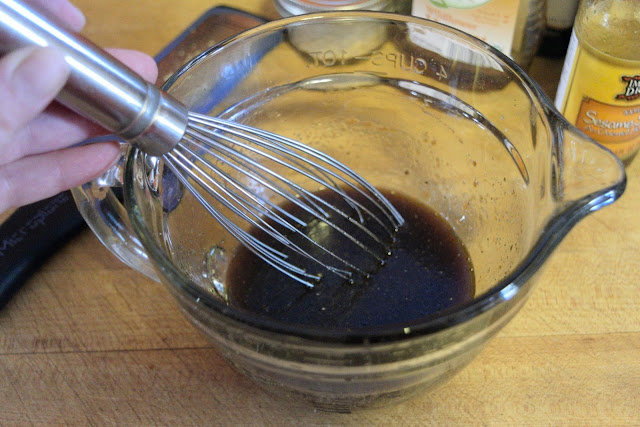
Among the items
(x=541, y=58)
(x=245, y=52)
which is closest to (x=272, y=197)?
(x=245, y=52)

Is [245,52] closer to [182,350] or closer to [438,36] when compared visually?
[438,36]

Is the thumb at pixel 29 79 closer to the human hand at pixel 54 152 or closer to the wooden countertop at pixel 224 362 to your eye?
the human hand at pixel 54 152

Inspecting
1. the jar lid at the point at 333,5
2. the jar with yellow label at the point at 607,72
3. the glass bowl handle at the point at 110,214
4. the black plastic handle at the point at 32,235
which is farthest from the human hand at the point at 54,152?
the jar with yellow label at the point at 607,72

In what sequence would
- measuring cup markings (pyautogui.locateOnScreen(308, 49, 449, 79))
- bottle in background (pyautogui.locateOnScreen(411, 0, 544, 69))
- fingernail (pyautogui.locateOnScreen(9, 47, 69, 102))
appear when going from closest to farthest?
fingernail (pyautogui.locateOnScreen(9, 47, 69, 102)) < measuring cup markings (pyautogui.locateOnScreen(308, 49, 449, 79)) < bottle in background (pyautogui.locateOnScreen(411, 0, 544, 69))

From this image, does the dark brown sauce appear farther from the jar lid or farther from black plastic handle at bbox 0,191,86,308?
the jar lid

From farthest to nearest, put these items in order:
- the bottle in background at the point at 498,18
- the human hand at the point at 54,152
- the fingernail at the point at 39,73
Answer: the bottle in background at the point at 498,18
the human hand at the point at 54,152
the fingernail at the point at 39,73

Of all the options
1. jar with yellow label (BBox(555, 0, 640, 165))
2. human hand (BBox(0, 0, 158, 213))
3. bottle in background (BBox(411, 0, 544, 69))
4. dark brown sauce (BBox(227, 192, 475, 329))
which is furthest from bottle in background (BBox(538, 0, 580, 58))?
human hand (BBox(0, 0, 158, 213))
